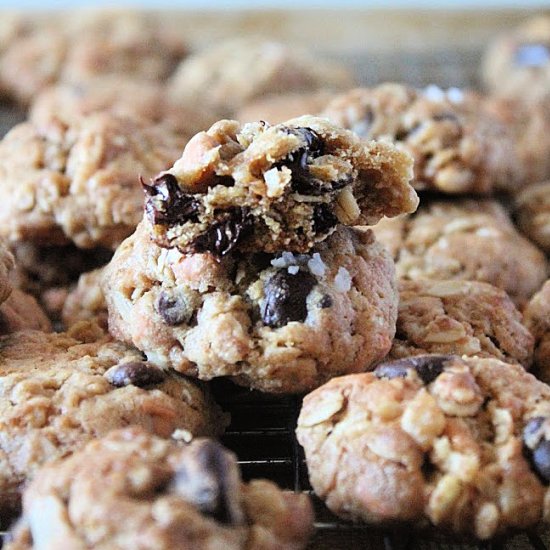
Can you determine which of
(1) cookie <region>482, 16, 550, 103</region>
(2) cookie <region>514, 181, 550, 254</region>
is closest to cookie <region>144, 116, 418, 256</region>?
(2) cookie <region>514, 181, 550, 254</region>

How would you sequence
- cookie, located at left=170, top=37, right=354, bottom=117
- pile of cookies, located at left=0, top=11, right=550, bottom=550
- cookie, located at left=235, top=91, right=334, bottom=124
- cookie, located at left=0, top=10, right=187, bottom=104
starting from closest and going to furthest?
pile of cookies, located at left=0, top=11, right=550, bottom=550 → cookie, located at left=235, top=91, right=334, bottom=124 → cookie, located at left=170, top=37, right=354, bottom=117 → cookie, located at left=0, top=10, right=187, bottom=104

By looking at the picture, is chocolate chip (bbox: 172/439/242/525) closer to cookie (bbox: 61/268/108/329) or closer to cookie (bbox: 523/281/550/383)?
cookie (bbox: 61/268/108/329)

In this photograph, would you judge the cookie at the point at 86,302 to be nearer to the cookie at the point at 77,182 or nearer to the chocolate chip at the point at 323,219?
the cookie at the point at 77,182

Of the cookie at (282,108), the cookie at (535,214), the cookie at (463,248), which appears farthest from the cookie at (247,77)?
the cookie at (463,248)

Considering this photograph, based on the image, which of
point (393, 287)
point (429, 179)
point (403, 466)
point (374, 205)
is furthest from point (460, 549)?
point (429, 179)

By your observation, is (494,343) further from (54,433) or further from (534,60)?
(534,60)
